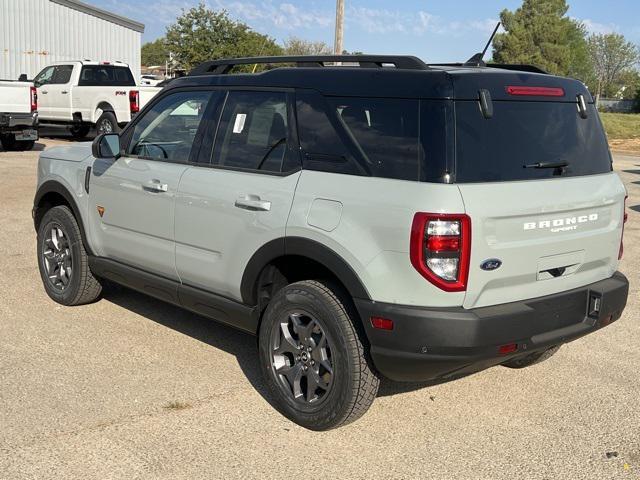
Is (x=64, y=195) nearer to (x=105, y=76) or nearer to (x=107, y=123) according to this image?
(x=107, y=123)

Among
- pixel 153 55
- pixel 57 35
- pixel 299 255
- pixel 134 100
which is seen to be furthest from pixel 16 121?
pixel 153 55

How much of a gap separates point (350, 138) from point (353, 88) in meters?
0.27

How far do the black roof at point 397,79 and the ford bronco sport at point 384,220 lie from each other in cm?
1

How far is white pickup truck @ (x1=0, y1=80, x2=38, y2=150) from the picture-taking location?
16.6m

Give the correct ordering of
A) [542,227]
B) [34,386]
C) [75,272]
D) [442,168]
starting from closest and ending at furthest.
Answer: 1. [442,168]
2. [542,227]
3. [34,386]
4. [75,272]

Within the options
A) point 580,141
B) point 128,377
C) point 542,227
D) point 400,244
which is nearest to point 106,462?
point 128,377

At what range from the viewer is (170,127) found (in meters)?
5.07

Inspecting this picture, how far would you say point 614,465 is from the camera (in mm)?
3727

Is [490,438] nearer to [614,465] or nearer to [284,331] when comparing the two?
[614,465]

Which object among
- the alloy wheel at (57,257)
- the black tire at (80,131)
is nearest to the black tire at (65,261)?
the alloy wheel at (57,257)

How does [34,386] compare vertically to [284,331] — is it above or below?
below

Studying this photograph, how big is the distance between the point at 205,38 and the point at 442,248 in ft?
115

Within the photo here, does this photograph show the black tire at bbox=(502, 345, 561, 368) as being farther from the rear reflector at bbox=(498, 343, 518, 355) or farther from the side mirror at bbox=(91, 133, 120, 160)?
the side mirror at bbox=(91, 133, 120, 160)

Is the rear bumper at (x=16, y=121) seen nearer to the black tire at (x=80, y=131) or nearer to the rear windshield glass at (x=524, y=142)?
the black tire at (x=80, y=131)
